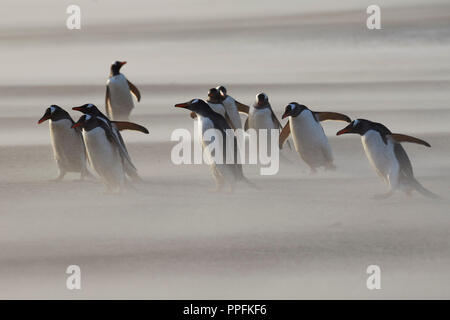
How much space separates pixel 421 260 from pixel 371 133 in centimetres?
116

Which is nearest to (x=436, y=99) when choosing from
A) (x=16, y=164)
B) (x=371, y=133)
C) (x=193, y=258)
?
(x=371, y=133)

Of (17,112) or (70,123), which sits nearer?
(70,123)

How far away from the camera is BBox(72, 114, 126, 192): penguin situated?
16.4 ft

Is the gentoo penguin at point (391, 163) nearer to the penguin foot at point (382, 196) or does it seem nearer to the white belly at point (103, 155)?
the penguin foot at point (382, 196)

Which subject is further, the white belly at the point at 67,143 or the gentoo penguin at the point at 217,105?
the gentoo penguin at the point at 217,105

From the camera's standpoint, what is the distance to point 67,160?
5387 millimetres

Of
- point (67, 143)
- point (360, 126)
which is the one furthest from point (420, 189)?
point (67, 143)

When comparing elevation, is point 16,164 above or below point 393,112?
below

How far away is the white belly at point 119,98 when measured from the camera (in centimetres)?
727

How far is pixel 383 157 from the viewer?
4.98 m

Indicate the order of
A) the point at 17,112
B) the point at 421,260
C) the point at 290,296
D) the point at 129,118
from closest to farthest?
the point at 290,296 → the point at 421,260 → the point at 129,118 → the point at 17,112

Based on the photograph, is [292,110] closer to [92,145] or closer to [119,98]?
[92,145]

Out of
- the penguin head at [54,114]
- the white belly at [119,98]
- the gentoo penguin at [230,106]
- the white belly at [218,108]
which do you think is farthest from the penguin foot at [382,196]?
the white belly at [119,98]

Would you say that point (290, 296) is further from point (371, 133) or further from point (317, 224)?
point (371, 133)
